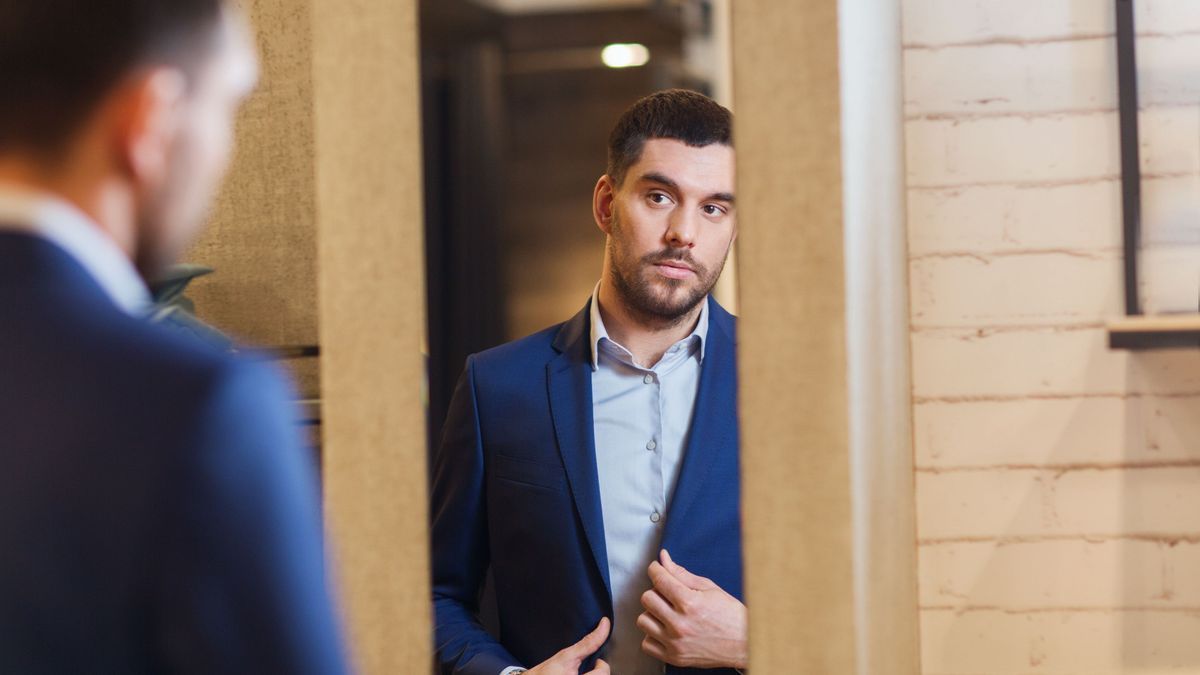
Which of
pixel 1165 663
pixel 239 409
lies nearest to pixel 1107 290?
pixel 1165 663

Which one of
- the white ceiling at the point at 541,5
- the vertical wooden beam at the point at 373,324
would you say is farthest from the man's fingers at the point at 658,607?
the white ceiling at the point at 541,5

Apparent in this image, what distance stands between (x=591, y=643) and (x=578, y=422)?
1.02 ft

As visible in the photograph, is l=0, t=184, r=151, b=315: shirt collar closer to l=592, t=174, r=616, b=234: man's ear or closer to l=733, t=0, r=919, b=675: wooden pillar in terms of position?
l=733, t=0, r=919, b=675: wooden pillar

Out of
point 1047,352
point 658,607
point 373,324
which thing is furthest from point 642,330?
point 373,324

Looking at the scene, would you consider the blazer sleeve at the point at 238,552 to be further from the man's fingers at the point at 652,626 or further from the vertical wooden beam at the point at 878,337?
the man's fingers at the point at 652,626

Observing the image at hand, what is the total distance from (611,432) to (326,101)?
75 cm

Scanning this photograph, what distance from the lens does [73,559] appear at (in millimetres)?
609

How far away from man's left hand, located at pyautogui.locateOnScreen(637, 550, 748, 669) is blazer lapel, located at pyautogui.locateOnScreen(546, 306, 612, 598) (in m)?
0.09

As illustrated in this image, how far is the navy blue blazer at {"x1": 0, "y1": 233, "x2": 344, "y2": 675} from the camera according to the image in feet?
2.00

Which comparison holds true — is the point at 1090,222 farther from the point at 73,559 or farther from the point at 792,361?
the point at 73,559

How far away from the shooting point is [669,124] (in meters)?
1.78

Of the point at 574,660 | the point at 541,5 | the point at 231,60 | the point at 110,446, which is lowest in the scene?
the point at 574,660

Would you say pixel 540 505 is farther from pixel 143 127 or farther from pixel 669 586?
pixel 143 127

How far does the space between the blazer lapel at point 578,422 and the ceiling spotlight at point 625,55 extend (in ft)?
11.6
